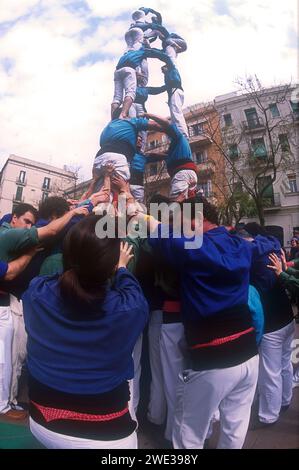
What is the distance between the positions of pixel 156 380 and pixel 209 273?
147cm

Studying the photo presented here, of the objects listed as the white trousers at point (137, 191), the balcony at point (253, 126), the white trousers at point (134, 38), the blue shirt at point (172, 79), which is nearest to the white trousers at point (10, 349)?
the white trousers at point (137, 191)

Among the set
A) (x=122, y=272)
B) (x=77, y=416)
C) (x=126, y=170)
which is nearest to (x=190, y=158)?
(x=126, y=170)

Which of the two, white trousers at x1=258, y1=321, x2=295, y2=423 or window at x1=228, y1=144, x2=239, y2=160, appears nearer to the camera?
white trousers at x1=258, y1=321, x2=295, y2=423

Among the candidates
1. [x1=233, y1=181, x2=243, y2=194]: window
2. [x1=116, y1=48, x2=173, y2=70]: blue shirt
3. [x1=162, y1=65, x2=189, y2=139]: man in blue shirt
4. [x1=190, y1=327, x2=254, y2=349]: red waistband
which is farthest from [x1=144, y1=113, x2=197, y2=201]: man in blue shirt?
[x1=233, y1=181, x2=243, y2=194]: window

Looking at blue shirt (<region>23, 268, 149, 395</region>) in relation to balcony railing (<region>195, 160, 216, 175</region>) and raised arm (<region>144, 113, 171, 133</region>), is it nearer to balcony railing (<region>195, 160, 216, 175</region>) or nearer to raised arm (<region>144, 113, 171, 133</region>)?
raised arm (<region>144, 113, 171, 133</region>)

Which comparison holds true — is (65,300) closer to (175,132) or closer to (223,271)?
(223,271)

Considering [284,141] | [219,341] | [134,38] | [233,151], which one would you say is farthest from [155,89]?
[284,141]

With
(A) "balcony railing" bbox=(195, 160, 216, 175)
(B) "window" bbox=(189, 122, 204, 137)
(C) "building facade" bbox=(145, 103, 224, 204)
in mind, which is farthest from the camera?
(A) "balcony railing" bbox=(195, 160, 216, 175)

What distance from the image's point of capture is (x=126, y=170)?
146 inches

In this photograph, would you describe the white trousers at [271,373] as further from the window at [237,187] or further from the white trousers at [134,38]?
the window at [237,187]

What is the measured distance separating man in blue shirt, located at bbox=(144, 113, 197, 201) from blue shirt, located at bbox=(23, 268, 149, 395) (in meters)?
2.60

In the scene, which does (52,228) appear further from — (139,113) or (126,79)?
(126,79)

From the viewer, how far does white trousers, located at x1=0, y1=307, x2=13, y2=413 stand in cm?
268

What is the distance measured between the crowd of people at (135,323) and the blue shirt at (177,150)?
93 cm
